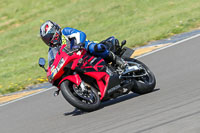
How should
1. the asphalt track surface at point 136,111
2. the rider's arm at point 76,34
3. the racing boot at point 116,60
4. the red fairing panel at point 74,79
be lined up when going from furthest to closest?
the racing boot at point 116,60 → the rider's arm at point 76,34 → the red fairing panel at point 74,79 → the asphalt track surface at point 136,111

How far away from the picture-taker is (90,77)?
6.91 metres

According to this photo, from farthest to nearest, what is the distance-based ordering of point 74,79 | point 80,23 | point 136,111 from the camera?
point 80,23 → point 74,79 → point 136,111

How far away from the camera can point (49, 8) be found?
25.2 m

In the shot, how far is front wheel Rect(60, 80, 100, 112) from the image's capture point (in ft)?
20.9

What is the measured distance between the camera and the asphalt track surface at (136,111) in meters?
5.00

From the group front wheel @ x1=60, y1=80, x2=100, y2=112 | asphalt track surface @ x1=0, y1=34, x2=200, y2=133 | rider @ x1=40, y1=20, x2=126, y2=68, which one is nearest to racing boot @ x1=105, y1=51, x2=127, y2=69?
rider @ x1=40, y1=20, x2=126, y2=68

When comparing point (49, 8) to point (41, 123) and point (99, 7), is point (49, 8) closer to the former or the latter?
point (99, 7)

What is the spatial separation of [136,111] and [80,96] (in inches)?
38.3

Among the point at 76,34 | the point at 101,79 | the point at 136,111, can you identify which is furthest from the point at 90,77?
the point at 136,111

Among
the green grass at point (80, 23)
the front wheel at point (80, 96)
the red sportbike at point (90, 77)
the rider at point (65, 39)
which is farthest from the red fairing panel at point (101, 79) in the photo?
the green grass at point (80, 23)

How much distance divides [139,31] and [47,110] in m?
8.66

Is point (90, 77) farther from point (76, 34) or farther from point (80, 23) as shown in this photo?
point (80, 23)

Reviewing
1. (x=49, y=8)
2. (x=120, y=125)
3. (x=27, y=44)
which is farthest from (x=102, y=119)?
(x=49, y=8)

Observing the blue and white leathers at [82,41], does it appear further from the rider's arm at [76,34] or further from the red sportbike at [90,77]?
the red sportbike at [90,77]
